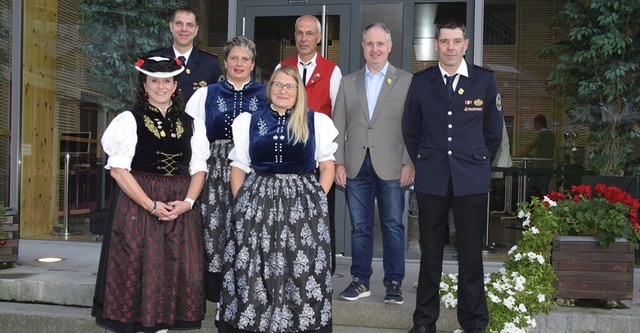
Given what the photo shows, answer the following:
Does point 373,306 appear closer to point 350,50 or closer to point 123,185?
Answer: point 123,185

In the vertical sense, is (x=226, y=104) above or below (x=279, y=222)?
above

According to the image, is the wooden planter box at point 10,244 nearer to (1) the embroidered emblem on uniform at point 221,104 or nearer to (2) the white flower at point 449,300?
(1) the embroidered emblem on uniform at point 221,104

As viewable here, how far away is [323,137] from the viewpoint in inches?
143

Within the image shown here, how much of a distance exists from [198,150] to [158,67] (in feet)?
1.56

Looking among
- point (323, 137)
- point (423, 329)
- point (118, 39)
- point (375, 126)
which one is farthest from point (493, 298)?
point (118, 39)

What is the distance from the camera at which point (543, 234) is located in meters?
4.38

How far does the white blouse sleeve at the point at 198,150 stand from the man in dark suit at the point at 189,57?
681 millimetres

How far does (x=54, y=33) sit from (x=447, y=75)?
4970 millimetres

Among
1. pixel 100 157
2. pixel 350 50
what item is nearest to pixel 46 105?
pixel 100 157

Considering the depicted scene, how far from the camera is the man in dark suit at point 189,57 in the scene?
4254mm

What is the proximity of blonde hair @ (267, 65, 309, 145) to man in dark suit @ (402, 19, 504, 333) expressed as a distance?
2.23 feet

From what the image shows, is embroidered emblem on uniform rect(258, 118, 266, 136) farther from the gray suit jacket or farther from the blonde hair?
the gray suit jacket

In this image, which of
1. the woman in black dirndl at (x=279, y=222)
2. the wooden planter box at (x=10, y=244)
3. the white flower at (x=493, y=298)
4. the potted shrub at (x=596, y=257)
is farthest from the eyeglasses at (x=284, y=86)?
the wooden planter box at (x=10, y=244)

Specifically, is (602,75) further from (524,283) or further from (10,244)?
(10,244)
